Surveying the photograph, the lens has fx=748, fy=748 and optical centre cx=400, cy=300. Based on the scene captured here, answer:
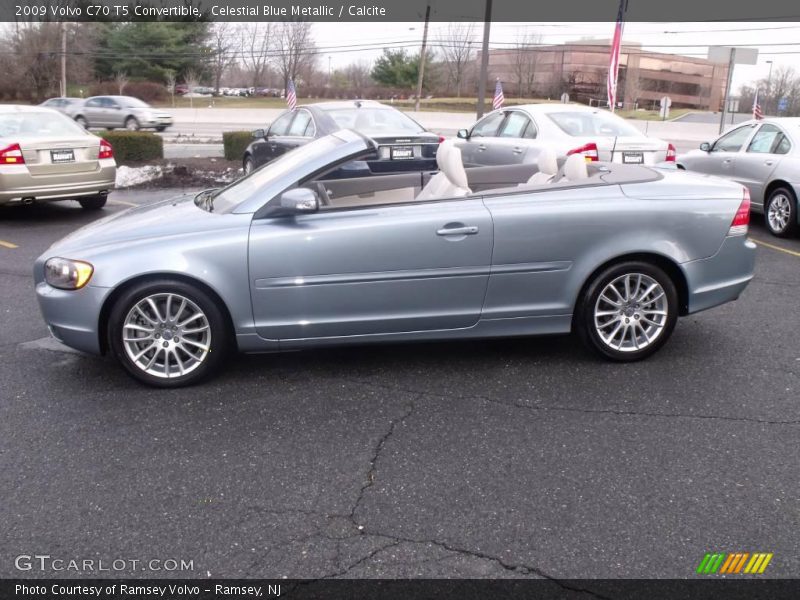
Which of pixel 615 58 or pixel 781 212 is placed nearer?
pixel 781 212

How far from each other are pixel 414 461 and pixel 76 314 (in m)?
2.20

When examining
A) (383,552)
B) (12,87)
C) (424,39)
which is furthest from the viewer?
(12,87)

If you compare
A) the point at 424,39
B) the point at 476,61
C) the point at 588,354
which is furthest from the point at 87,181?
the point at 476,61

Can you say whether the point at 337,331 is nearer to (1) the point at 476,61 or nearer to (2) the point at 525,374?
(2) the point at 525,374

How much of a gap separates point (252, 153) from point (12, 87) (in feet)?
187

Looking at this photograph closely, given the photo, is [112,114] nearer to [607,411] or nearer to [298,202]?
[298,202]

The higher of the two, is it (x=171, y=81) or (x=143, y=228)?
(x=171, y=81)

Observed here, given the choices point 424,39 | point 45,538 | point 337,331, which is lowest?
point 45,538

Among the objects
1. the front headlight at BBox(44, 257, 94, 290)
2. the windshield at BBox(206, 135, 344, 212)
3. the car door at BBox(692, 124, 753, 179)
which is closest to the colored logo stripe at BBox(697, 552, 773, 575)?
the windshield at BBox(206, 135, 344, 212)

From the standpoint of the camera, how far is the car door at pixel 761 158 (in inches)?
378

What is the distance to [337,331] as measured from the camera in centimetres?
452

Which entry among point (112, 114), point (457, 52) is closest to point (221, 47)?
point (457, 52)

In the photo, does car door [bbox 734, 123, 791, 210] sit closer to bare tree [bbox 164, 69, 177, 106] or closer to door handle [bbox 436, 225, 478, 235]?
door handle [bbox 436, 225, 478, 235]

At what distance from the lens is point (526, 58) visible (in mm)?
79125
